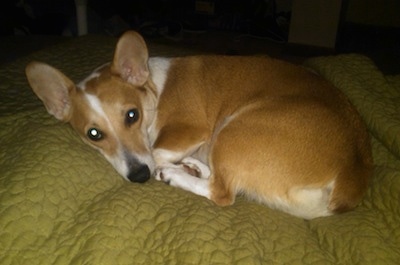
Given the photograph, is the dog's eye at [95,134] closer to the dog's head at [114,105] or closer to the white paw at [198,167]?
the dog's head at [114,105]

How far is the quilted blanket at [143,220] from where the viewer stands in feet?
4.87

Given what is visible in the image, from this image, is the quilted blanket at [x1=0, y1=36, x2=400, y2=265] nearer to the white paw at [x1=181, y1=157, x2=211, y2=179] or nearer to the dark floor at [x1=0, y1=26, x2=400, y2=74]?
the white paw at [x1=181, y1=157, x2=211, y2=179]

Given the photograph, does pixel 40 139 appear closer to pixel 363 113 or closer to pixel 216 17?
pixel 363 113

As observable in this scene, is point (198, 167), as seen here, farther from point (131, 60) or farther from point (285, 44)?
point (285, 44)

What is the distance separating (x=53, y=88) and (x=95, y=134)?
0.41 meters

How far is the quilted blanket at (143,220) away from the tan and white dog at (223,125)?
4.2 inches

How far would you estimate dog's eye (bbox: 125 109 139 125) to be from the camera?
2.20 m

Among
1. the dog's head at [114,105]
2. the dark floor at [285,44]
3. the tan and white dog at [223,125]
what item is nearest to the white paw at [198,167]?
the tan and white dog at [223,125]

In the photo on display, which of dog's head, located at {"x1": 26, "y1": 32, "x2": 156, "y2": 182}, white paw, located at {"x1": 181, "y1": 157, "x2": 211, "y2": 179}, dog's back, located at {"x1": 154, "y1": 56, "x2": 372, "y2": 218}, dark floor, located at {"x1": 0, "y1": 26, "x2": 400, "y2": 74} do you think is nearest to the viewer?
dog's back, located at {"x1": 154, "y1": 56, "x2": 372, "y2": 218}

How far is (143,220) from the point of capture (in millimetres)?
1626

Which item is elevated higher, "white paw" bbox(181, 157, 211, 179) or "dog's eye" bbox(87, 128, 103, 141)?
"dog's eye" bbox(87, 128, 103, 141)

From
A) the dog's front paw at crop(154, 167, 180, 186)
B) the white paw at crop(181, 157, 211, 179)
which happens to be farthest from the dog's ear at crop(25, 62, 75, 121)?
the white paw at crop(181, 157, 211, 179)

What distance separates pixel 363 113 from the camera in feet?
7.73

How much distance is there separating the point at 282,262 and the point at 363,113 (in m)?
1.27
